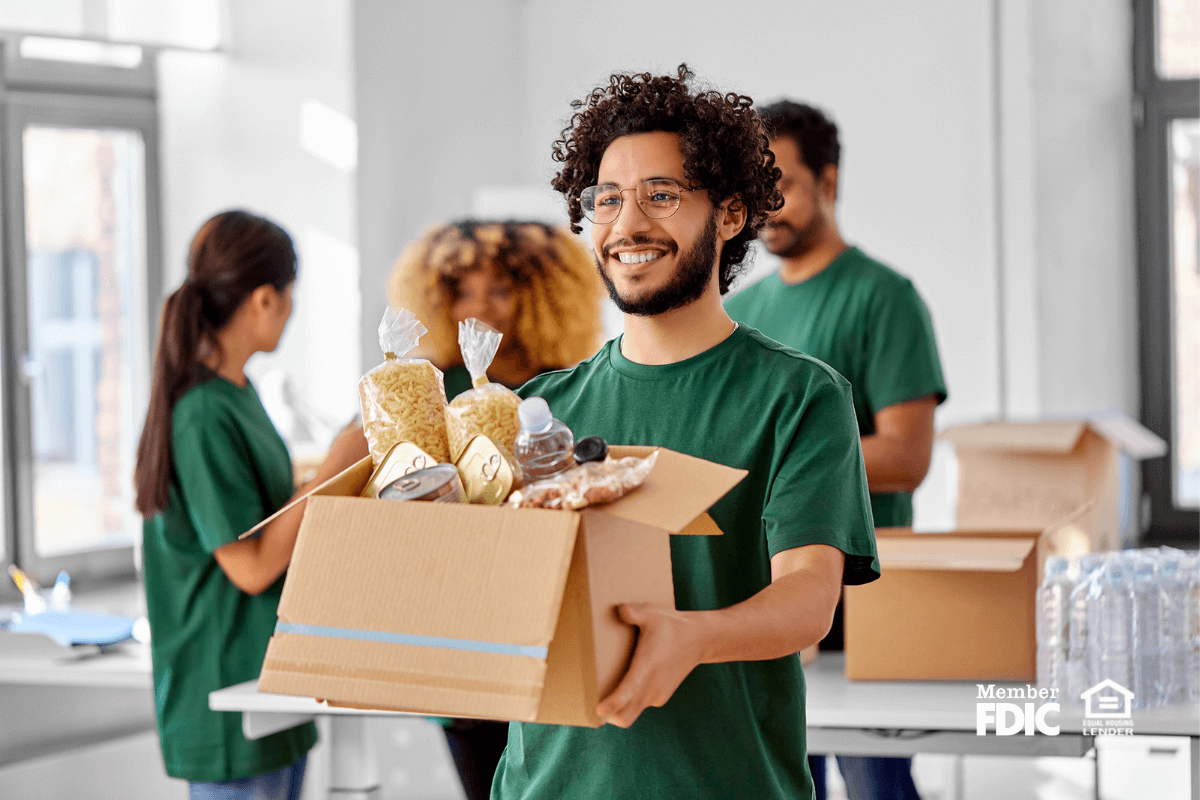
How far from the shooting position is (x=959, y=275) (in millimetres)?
3900

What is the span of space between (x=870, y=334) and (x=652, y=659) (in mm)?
1504

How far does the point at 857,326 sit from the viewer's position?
233cm

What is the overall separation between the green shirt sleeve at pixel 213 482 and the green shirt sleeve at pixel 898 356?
3.78ft

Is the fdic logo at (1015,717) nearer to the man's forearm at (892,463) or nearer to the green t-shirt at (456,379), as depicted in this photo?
the man's forearm at (892,463)

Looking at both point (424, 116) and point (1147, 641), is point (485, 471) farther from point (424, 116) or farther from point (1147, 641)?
point (424, 116)

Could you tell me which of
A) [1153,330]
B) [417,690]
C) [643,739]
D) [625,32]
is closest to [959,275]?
[1153,330]

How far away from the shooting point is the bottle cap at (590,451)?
0.95m

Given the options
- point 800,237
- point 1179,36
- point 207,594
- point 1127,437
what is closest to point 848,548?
point 207,594

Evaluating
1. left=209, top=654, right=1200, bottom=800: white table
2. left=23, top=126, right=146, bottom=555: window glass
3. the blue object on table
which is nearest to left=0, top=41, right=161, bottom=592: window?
left=23, top=126, right=146, bottom=555: window glass

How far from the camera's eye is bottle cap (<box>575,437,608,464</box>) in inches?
Result: 37.6

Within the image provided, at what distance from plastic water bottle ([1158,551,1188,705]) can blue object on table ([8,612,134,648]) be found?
2.04m

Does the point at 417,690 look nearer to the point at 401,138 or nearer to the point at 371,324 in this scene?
the point at 371,324

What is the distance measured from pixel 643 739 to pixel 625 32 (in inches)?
145

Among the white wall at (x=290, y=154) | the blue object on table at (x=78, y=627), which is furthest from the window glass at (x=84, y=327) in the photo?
the blue object on table at (x=78, y=627)
